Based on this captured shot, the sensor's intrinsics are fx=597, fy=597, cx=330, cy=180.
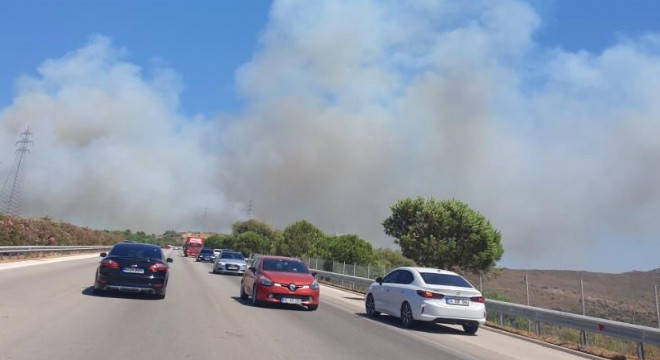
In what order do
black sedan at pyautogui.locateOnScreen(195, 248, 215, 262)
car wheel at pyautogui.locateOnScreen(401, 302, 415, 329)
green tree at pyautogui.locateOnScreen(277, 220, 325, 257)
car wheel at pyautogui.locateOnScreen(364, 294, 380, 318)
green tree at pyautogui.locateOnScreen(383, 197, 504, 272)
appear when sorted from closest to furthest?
car wheel at pyautogui.locateOnScreen(401, 302, 415, 329) → car wheel at pyautogui.locateOnScreen(364, 294, 380, 318) → green tree at pyautogui.locateOnScreen(383, 197, 504, 272) → green tree at pyautogui.locateOnScreen(277, 220, 325, 257) → black sedan at pyautogui.locateOnScreen(195, 248, 215, 262)

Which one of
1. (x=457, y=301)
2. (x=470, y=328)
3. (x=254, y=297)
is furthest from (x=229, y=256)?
(x=457, y=301)

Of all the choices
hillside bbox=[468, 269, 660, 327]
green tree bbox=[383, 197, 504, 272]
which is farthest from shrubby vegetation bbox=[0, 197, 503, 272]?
hillside bbox=[468, 269, 660, 327]

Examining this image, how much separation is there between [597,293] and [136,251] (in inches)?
608

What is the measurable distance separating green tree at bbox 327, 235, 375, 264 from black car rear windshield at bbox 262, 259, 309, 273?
24541 mm

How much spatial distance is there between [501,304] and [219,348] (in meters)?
10.3

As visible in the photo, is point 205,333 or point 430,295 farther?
point 430,295

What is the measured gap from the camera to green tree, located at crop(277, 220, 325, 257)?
55188 millimetres

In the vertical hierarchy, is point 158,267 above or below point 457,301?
above

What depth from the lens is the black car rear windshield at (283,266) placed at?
17.6 metres

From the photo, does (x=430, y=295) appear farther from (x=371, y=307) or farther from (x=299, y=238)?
(x=299, y=238)

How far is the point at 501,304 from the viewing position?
17.1 meters

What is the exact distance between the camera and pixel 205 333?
10.7 m

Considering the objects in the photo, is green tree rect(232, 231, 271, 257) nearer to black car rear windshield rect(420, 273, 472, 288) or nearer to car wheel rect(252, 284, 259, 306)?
car wheel rect(252, 284, 259, 306)

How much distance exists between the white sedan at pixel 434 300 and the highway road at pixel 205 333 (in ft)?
1.39
